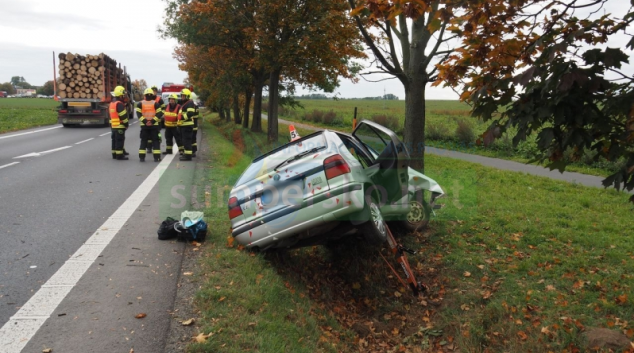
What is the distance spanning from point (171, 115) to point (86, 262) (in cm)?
877

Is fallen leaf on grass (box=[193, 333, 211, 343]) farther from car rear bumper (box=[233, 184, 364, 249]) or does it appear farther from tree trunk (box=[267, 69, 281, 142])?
tree trunk (box=[267, 69, 281, 142])

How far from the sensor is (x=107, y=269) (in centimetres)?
490

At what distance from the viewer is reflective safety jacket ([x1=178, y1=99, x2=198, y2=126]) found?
12883 millimetres

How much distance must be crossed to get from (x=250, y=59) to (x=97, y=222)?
49.2ft

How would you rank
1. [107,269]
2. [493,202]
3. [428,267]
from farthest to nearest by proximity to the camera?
1. [493,202]
2. [428,267]
3. [107,269]

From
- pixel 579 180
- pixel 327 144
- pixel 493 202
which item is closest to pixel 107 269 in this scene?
pixel 327 144

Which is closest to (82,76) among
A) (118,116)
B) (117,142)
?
(117,142)

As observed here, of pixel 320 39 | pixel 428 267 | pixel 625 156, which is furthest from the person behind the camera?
pixel 320 39

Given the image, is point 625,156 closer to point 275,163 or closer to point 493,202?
point 275,163

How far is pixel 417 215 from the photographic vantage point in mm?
7504

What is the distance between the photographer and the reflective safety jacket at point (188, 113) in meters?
12.9

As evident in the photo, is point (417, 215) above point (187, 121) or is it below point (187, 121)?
below

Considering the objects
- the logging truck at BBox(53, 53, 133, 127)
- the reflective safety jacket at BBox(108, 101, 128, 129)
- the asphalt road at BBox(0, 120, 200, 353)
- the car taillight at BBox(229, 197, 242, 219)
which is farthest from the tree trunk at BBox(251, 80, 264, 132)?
the car taillight at BBox(229, 197, 242, 219)

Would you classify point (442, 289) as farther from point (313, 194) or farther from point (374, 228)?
point (313, 194)
